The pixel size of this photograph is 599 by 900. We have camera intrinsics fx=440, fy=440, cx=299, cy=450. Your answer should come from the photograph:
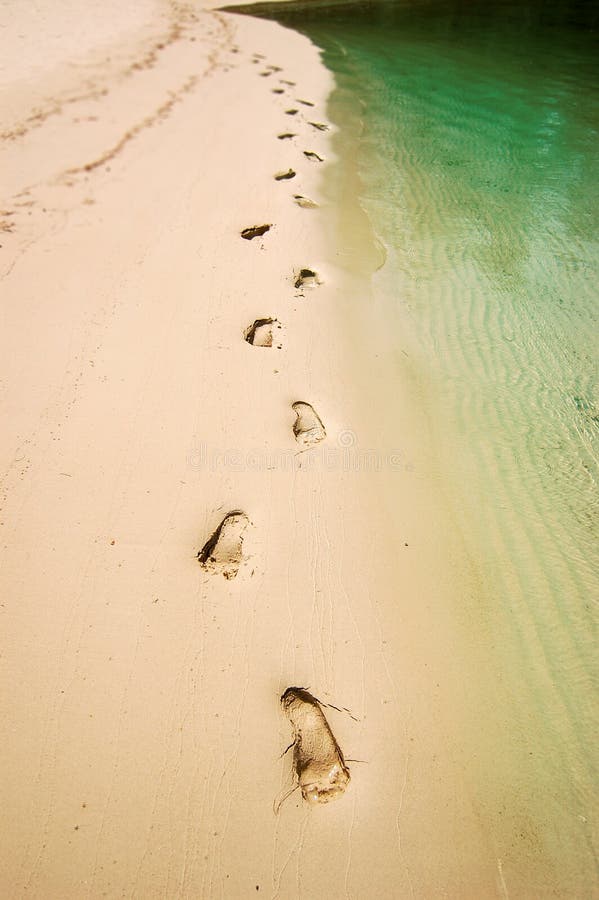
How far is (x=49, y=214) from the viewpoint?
4.99m

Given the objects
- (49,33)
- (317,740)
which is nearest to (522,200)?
(317,740)

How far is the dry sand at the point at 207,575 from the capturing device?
2012mm

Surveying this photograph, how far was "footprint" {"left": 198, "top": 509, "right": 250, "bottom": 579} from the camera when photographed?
2703 mm

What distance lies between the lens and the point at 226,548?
278 centimetres

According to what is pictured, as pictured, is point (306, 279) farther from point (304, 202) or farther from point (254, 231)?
point (304, 202)

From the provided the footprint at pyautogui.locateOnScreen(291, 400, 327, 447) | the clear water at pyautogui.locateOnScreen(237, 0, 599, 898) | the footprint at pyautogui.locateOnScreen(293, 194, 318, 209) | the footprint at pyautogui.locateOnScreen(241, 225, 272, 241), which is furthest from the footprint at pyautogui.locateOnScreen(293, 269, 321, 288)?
the footprint at pyautogui.locateOnScreen(291, 400, 327, 447)

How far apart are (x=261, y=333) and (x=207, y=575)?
2.36 m

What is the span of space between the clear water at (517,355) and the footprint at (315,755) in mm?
857

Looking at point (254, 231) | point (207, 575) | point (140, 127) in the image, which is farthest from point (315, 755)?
point (140, 127)

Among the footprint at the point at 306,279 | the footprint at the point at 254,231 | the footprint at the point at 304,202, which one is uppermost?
the footprint at the point at 304,202

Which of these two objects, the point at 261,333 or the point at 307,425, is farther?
the point at 261,333

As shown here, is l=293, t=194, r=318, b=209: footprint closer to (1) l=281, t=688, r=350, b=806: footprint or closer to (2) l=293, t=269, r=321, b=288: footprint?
(2) l=293, t=269, r=321, b=288: footprint

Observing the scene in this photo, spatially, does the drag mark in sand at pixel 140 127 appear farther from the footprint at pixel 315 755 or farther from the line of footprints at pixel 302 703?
the footprint at pixel 315 755

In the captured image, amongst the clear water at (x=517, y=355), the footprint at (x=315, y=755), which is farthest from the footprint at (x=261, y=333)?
the footprint at (x=315, y=755)
